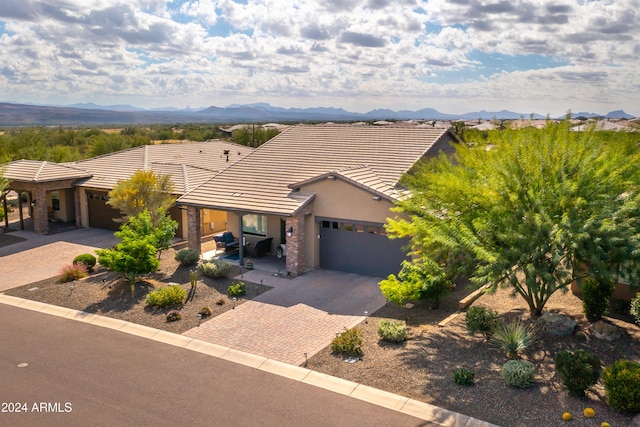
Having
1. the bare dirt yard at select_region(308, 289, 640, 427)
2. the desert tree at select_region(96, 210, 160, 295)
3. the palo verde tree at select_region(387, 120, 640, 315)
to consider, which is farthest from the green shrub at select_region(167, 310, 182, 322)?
the palo verde tree at select_region(387, 120, 640, 315)

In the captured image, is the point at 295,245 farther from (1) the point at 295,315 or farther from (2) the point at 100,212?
(2) the point at 100,212

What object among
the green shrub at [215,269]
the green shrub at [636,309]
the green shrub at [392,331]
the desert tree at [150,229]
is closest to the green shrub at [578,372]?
the green shrub at [636,309]

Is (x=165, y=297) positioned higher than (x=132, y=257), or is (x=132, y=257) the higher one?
(x=132, y=257)

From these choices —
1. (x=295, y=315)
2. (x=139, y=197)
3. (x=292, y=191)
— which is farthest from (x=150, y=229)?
Answer: (x=295, y=315)

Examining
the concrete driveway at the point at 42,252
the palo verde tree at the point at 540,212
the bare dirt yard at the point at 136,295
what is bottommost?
the concrete driveway at the point at 42,252

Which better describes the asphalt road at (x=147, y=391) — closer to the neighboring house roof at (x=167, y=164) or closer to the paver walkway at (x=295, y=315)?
the paver walkway at (x=295, y=315)
